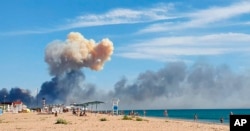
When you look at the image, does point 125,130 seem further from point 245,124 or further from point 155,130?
point 245,124

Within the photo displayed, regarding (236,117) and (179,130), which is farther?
(179,130)

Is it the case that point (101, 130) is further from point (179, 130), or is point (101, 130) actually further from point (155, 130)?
point (179, 130)

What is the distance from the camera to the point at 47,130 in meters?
29.4

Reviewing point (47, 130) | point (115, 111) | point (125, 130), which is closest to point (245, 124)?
point (125, 130)

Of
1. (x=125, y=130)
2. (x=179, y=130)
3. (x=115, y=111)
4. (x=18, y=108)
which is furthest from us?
(x=18, y=108)

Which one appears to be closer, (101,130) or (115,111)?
(101,130)

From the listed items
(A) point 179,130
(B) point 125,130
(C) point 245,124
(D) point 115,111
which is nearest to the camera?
(C) point 245,124

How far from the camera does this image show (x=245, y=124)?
809cm

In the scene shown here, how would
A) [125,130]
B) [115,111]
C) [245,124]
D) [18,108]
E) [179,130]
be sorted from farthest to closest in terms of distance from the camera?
[18,108] < [115,111] < [179,130] < [125,130] < [245,124]

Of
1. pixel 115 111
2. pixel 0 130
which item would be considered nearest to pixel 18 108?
pixel 115 111

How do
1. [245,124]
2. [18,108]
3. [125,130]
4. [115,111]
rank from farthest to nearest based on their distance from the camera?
[18,108] → [115,111] → [125,130] → [245,124]

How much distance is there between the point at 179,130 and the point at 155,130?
2278 mm

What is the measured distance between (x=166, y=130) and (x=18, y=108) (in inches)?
3479

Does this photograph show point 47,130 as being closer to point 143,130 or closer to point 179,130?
point 143,130
